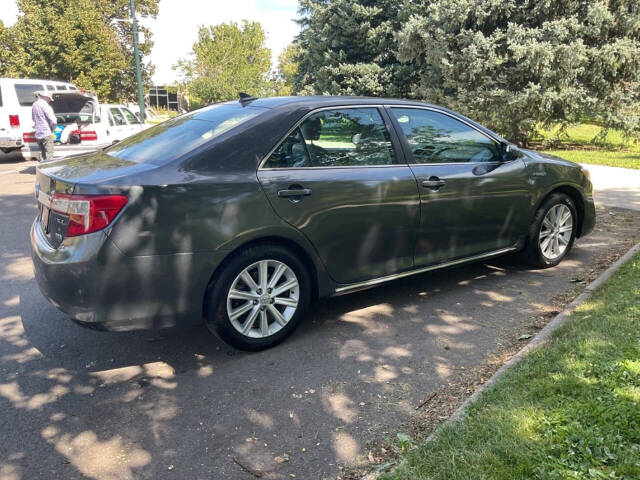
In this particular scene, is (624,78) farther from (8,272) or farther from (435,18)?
(8,272)

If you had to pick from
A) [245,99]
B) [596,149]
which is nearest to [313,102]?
[245,99]

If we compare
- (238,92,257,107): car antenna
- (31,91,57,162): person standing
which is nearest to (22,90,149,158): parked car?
(31,91,57,162): person standing

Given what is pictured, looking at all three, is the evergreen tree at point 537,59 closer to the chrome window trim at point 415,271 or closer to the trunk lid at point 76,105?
the trunk lid at point 76,105

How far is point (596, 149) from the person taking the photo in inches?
699

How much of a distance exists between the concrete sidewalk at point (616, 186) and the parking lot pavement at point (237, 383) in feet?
15.7

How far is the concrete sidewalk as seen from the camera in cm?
912

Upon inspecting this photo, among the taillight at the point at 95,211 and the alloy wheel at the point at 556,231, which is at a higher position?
the taillight at the point at 95,211

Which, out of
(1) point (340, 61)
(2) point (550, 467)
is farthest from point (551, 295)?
(1) point (340, 61)

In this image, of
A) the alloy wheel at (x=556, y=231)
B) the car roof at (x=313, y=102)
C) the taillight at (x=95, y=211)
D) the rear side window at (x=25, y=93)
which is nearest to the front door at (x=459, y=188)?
the car roof at (x=313, y=102)

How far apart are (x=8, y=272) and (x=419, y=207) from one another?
4129 mm

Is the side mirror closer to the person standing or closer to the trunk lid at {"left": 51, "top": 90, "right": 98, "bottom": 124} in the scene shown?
the person standing

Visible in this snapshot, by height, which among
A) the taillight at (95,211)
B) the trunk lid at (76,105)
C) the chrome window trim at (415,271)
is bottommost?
the chrome window trim at (415,271)

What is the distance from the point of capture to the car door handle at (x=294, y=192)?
3721mm

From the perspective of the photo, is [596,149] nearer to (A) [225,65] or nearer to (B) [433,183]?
(B) [433,183]
